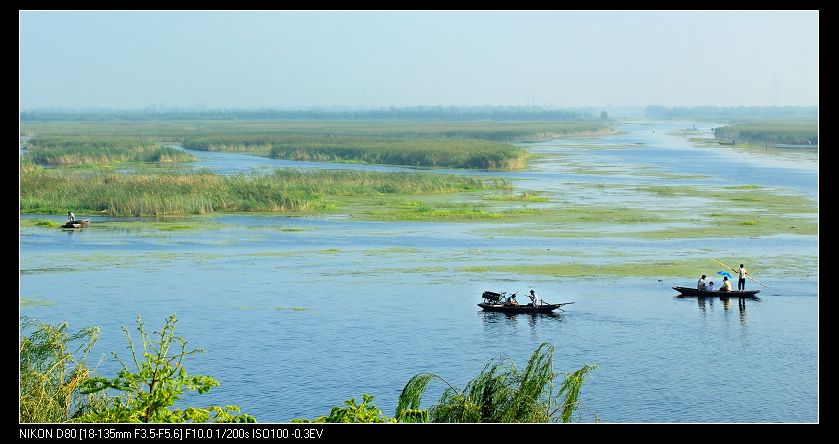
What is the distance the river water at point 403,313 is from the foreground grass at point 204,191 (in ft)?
6.23

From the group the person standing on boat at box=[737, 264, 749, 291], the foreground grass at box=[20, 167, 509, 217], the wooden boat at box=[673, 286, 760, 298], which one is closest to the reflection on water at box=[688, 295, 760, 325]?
the wooden boat at box=[673, 286, 760, 298]

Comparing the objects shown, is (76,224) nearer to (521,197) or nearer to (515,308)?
(521,197)

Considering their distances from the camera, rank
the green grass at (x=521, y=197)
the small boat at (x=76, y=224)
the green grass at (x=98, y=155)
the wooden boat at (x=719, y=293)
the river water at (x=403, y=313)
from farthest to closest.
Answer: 1. the green grass at (x=98, y=155)
2. the green grass at (x=521, y=197)
3. the small boat at (x=76, y=224)
4. the wooden boat at (x=719, y=293)
5. the river water at (x=403, y=313)

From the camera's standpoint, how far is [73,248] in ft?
108

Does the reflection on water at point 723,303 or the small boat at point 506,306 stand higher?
the small boat at point 506,306

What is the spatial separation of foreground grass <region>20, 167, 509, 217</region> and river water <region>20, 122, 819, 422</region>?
190cm

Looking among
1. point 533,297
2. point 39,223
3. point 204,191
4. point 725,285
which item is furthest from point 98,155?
point 725,285

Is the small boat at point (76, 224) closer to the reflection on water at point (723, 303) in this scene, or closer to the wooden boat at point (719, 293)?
the wooden boat at point (719, 293)

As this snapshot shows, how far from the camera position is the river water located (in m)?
19.2

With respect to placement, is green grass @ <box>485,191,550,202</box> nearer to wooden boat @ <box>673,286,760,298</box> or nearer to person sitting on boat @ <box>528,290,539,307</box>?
wooden boat @ <box>673,286,760,298</box>

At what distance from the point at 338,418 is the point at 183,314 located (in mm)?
14676

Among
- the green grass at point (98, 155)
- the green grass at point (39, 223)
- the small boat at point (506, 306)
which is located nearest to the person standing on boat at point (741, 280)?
the small boat at point (506, 306)

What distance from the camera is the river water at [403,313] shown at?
755 inches

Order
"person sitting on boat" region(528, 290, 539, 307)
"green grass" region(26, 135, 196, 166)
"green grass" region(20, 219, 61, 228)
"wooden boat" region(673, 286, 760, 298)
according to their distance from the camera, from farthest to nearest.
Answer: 1. "green grass" region(26, 135, 196, 166)
2. "green grass" region(20, 219, 61, 228)
3. "wooden boat" region(673, 286, 760, 298)
4. "person sitting on boat" region(528, 290, 539, 307)
